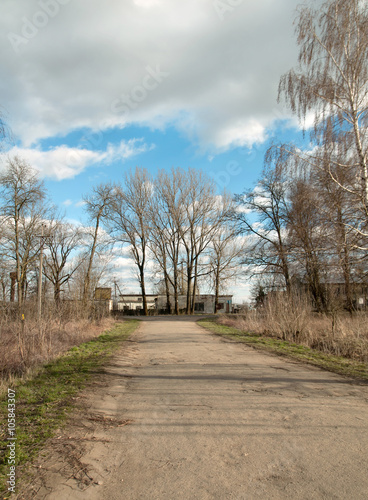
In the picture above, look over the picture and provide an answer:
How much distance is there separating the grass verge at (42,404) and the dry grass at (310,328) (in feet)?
24.6

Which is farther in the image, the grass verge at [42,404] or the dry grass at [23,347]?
the dry grass at [23,347]

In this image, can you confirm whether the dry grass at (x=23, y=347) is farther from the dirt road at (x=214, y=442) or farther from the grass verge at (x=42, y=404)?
the dirt road at (x=214, y=442)

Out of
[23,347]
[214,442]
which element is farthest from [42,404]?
[23,347]

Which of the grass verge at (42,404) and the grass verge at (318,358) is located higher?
the grass verge at (42,404)

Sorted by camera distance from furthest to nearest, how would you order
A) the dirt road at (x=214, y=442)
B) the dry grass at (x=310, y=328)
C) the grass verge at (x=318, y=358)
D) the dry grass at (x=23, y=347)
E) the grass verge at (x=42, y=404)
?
the dry grass at (x=310, y=328)
the dry grass at (x=23, y=347)
the grass verge at (x=318, y=358)
the grass verge at (x=42, y=404)
the dirt road at (x=214, y=442)

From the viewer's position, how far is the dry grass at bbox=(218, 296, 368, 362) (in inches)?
440

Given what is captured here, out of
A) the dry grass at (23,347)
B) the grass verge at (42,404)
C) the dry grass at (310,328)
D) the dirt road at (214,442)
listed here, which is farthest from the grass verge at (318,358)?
the dry grass at (23,347)

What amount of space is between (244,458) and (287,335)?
1146 cm

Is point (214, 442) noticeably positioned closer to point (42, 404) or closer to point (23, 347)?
point (42, 404)

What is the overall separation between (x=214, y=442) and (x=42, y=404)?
9.90 ft

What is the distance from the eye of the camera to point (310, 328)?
541 inches

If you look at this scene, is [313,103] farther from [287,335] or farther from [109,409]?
[109,409]

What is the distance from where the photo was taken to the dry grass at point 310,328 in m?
11.2

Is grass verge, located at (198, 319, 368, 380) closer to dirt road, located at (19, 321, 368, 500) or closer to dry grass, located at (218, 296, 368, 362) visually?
dry grass, located at (218, 296, 368, 362)
